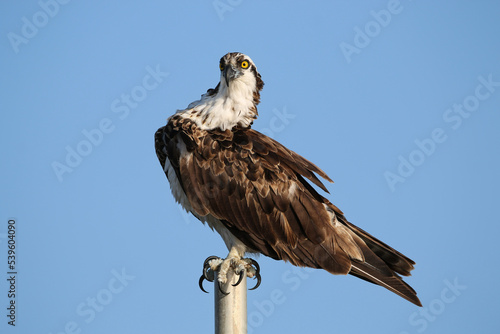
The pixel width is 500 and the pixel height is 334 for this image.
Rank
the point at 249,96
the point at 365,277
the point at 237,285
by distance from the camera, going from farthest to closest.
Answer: the point at 249,96 < the point at 365,277 < the point at 237,285

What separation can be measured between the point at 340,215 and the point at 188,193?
69.9 inches

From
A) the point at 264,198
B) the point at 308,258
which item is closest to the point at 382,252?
the point at 308,258

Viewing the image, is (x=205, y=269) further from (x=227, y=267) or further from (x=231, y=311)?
(x=231, y=311)

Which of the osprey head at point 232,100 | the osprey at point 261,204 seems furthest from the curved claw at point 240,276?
the osprey head at point 232,100

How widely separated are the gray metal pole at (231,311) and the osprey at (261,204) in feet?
3.50

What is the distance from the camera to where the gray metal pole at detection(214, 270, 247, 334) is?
5.77 meters

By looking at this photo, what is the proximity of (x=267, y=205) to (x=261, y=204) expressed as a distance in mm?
68

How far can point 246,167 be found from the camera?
7.39 metres

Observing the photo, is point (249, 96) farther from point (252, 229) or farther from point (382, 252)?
point (382, 252)

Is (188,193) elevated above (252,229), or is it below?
above

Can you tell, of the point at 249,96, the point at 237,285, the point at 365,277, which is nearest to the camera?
the point at 237,285

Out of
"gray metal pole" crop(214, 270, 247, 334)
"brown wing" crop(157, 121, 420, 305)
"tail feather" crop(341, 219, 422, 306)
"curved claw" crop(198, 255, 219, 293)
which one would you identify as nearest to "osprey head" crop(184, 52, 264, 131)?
"brown wing" crop(157, 121, 420, 305)

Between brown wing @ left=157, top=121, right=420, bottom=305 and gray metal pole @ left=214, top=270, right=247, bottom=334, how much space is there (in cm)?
137

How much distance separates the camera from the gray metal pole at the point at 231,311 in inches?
227
